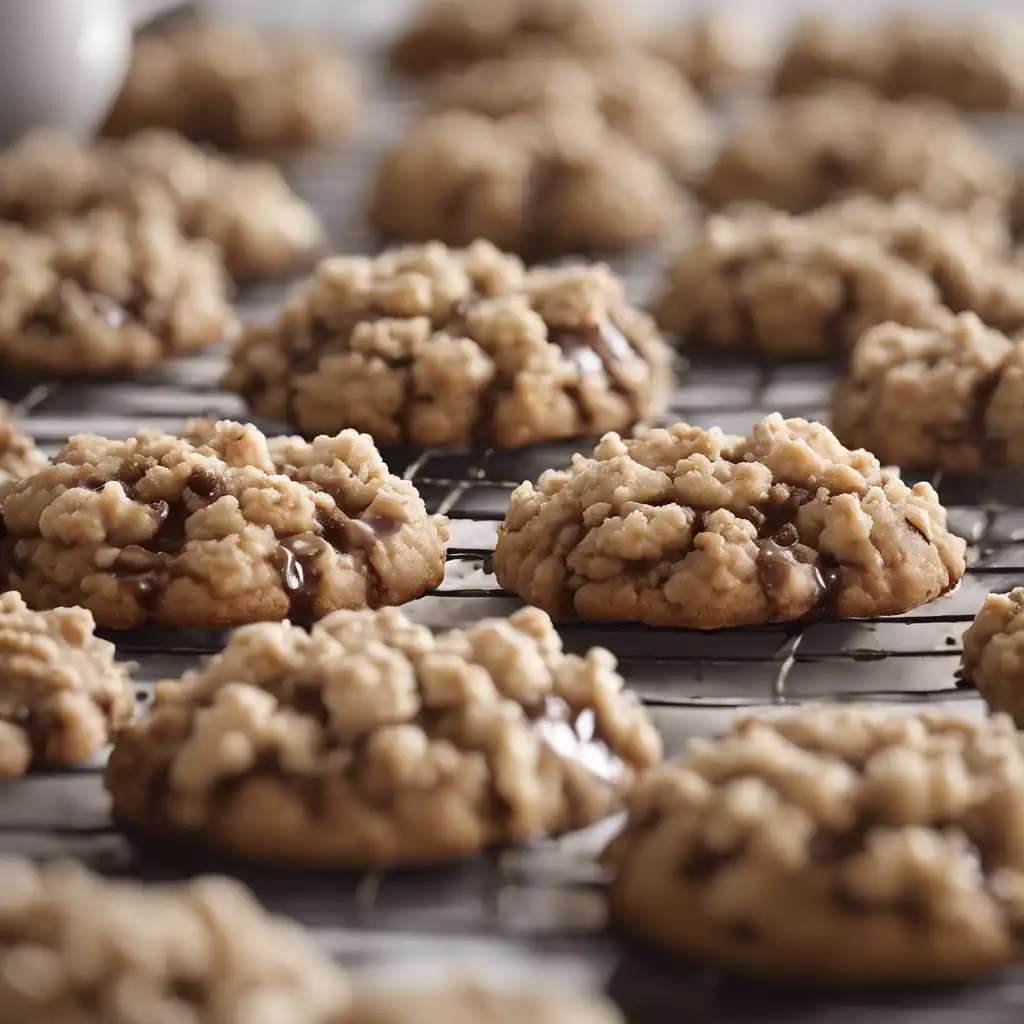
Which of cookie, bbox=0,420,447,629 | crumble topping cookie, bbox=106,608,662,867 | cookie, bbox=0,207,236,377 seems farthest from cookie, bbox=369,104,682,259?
crumble topping cookie, bbox=106,608,662,867

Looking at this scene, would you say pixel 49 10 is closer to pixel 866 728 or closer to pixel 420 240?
pixel 420 240

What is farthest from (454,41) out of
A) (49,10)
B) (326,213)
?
(49,10)

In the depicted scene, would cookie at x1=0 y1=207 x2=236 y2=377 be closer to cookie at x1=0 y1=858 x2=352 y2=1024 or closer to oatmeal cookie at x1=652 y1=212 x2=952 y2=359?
oatmeal cookie at x1=652 y1=212 x2=952 y2=359

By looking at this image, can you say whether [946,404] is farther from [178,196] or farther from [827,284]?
[178,196]

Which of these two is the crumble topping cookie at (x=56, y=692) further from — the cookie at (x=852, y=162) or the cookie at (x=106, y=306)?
the cookie at (x=852, y=162)

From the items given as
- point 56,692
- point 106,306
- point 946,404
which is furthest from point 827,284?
point 56,692

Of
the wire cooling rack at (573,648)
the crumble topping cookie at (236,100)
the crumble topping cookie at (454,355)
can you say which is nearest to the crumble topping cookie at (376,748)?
the wire cooling rack at (573,648)

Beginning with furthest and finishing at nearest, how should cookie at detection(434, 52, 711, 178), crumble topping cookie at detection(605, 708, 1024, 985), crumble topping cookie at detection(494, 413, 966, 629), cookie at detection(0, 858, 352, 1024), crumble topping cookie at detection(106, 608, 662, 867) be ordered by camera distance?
cookie at detection(434, 52, 711, 178) → crumble topping cookie at detection(494, 413, 966, 629) → crumble topping cookie at detection(106, 608, 662, 867) → crumble topping cookie at detection(605, 708, 1024, 985) → cookie at detection(0, 858, 352, 1024)
